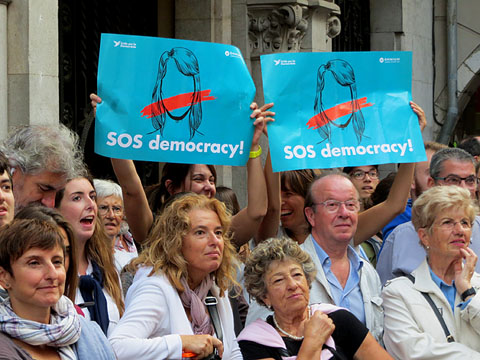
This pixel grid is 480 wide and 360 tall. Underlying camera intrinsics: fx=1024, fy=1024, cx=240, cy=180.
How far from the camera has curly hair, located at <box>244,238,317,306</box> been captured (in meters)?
4.63

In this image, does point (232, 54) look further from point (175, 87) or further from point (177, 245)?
point (177, 245)

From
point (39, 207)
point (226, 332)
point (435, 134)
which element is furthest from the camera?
point (435, 134)

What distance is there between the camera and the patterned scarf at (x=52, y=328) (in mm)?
3570

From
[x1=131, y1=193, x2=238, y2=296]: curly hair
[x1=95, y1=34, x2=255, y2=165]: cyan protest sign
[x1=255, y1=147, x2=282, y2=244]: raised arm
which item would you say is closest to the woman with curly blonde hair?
[x1=131, y1=193, x2=238, y2=296]: curly hair

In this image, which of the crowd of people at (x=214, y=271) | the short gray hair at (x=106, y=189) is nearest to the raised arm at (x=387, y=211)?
the crowd of people at (x=214, y=271)

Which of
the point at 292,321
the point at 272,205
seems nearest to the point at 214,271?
the point at 292,321

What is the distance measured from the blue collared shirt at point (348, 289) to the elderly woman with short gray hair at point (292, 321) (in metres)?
0.45

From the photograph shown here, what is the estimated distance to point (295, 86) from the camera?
5.64 m

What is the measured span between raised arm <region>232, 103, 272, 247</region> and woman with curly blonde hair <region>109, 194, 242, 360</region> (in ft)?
1.77

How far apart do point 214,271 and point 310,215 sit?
92cm

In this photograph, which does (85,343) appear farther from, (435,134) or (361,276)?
(435,134)

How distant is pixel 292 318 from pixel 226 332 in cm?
30

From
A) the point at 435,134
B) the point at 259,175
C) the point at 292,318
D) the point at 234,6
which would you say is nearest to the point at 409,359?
the point at 292,318

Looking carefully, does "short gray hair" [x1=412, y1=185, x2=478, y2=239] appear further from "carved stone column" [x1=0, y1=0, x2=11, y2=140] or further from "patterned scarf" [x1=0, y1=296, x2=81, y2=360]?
"carved stone column" [x1=0, y1=0, x2=11, y2=140]
